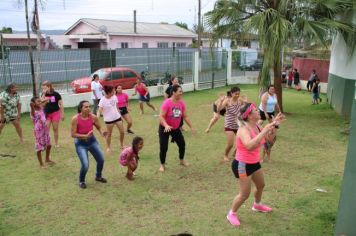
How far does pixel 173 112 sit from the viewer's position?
6.84 metres

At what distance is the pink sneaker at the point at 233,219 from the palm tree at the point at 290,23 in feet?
23.9

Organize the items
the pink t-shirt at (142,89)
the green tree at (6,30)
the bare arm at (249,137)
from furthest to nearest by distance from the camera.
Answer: the green tree at (6,30) → the pink t-shirt at (142,89) → the bare arm at (249,137)

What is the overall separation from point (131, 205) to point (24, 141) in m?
5.35

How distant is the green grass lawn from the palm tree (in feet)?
10.2

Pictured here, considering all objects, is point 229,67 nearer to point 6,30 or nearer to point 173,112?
point 173,112

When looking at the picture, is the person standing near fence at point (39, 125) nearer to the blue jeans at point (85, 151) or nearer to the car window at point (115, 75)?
the blue jeans at point (85, 151)

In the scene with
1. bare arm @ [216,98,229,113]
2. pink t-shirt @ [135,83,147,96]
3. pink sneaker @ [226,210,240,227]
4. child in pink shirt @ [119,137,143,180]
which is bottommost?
pink sneaker @ [226,210,240,227]

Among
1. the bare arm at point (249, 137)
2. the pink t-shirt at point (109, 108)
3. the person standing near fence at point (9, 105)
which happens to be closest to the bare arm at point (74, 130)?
the pink t-shirt at point (109, 108)

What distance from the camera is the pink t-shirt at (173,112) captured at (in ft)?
22.2

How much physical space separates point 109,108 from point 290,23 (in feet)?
21.4

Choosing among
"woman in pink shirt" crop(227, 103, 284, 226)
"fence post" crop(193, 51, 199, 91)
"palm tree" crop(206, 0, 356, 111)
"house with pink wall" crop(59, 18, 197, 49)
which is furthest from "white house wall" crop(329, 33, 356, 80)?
"house with pink wall" crop(59, 18, 197, 49)

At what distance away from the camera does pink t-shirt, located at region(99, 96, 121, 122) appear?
8.29 meters

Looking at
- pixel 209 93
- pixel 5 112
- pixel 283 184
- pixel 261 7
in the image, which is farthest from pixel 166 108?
pixel 209 93

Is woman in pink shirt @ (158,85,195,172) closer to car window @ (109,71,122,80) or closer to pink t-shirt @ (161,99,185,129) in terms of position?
pink t-shirt @ (161,99,185,129)
